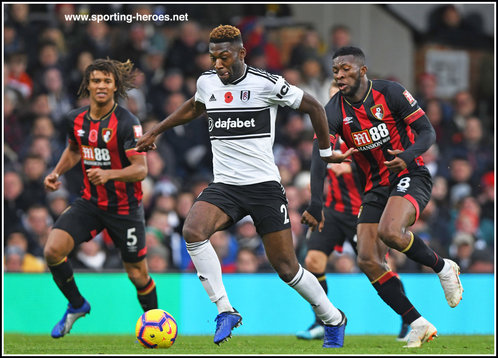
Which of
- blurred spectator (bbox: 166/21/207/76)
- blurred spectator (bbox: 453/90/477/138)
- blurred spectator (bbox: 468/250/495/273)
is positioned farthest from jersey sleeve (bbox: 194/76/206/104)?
blurred spectator (bbox: 453/90/477/138)

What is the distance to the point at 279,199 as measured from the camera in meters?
7.80

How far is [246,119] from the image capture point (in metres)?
7.70

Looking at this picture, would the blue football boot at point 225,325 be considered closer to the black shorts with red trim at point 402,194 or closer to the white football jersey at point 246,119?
the white football jersey at point 246,119

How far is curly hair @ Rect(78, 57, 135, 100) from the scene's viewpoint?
939 centimetres

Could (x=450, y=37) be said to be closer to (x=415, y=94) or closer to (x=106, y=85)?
(x=415, y=94)

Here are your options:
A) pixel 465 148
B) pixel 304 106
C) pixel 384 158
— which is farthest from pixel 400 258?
pixel 304 106

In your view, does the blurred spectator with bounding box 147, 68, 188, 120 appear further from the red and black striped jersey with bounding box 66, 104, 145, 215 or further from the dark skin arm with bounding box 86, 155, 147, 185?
the dark skin arm with bounding box 86, 155, 147, 185

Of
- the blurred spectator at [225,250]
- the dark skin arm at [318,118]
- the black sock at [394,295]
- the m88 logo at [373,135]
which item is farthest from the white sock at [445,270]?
the blurred spectator at [225,250]

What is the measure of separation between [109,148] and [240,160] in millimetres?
1961

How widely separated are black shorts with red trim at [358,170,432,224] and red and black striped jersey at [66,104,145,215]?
2.34 meters

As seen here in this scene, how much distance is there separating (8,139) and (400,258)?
6.34 m

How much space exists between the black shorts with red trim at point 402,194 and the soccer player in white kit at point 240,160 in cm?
73

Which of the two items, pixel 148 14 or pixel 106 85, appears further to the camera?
pixel 148 14

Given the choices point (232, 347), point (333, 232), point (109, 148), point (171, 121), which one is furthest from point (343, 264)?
point (171, 121)
